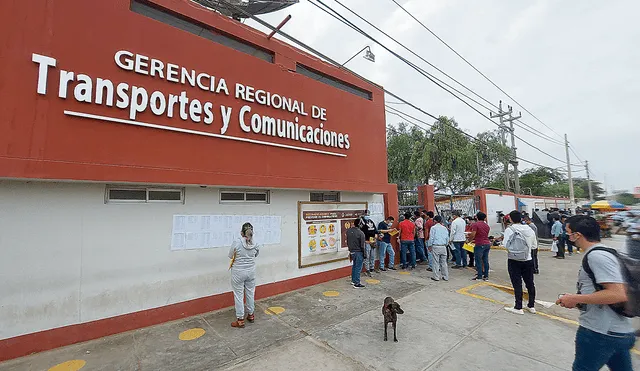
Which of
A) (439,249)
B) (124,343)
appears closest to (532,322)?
(439,249)

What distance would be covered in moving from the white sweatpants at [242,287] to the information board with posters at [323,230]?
1992 mm

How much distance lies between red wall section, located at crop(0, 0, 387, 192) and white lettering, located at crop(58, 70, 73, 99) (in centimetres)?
5

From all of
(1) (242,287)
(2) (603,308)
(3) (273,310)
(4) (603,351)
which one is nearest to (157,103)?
(1) (242,287)

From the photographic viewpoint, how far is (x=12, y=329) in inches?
142

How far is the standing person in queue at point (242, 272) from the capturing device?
4617 millimetres

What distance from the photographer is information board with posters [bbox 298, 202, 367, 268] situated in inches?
269

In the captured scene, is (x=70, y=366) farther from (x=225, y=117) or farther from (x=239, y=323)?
(x=225, y=117)

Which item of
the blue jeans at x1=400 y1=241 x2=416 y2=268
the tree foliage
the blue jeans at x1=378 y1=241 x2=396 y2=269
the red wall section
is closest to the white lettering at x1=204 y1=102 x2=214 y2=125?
the red wall section

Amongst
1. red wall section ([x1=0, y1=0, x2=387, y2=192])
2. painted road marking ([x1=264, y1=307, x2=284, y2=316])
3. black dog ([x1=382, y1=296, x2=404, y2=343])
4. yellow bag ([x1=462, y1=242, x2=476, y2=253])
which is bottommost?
painted road marking ([x1=264, y1=307, x2=284, y2=316])

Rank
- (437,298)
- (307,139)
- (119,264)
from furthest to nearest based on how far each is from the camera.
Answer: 1. (307,139)
2. (437,298)
3. (119,264)

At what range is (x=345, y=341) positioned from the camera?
160 inches

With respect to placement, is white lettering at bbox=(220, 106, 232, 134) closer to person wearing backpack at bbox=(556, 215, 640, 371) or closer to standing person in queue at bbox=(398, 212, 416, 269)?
person wearing backpack at bbox=(556, 215, 640, 371)

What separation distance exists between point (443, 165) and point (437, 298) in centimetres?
1582

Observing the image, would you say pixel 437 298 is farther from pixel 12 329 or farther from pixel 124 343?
pixel 12 329
